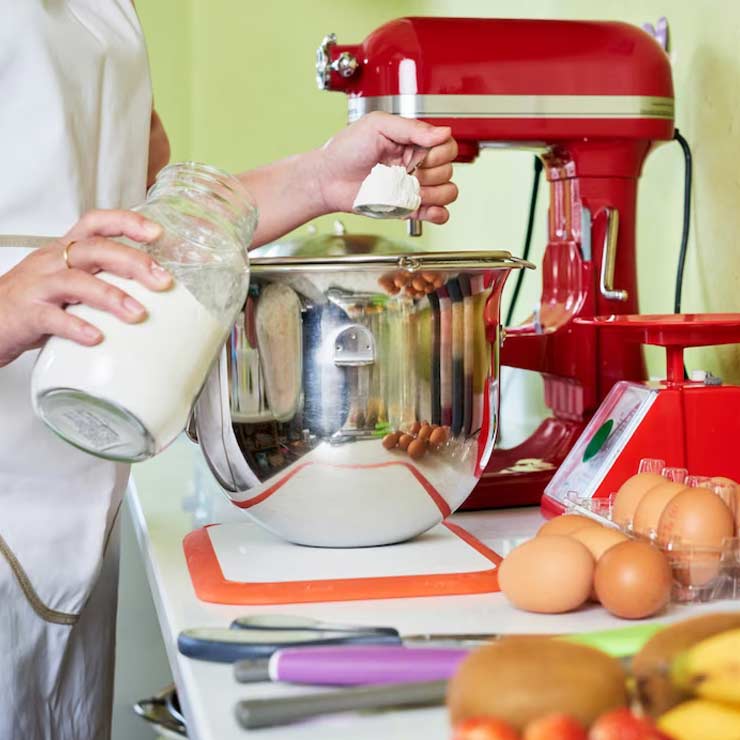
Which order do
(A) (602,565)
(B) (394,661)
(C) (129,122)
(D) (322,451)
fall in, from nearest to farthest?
(B) (394,661) → (A) (602,565) → (D) (322,451) → (C) (129,122)

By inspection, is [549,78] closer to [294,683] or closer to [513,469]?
[513,469]

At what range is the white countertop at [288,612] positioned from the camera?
0.50 meters

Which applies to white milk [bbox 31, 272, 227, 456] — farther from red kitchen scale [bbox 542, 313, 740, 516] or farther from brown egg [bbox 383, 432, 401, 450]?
red kitchen scale [bbox 542, 313, 740, 516]

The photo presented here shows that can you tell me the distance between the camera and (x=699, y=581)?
673 millimetres

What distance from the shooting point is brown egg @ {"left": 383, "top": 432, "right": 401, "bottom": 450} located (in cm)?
80

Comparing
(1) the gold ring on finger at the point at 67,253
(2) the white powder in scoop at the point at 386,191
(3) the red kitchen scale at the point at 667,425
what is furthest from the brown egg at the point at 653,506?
(1) the gold ring on finger at the point at 67,253

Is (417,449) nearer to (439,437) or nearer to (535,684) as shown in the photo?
(439,437)

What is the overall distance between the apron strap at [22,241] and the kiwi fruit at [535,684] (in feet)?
1.89

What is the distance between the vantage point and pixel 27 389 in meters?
0.88

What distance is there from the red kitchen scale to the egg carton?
19 cm

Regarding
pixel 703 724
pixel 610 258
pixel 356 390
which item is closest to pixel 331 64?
pixel 610 258

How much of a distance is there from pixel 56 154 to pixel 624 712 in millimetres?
655

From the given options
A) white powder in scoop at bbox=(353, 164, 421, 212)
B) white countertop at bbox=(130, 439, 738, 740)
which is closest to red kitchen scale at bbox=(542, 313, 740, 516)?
white countertop at bbox=(130, 439, 738, 740)

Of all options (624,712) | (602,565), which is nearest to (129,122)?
(602,565)
